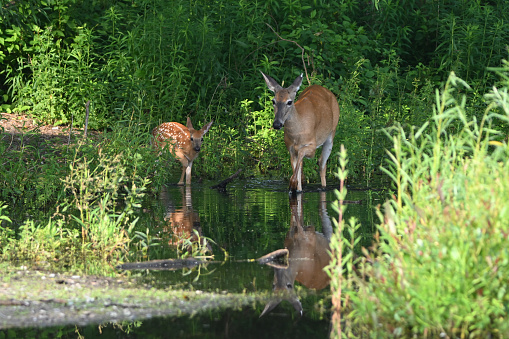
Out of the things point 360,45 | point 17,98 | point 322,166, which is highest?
point 360,45

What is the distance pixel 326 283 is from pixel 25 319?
90.6 inches

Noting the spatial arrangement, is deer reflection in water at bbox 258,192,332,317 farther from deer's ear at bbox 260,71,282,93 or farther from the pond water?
deer's ear at bbox 260,71,282,93

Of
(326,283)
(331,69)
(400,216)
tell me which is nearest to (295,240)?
(326,283)

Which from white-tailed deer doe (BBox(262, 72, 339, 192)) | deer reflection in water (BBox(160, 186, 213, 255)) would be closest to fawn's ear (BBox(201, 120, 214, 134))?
white-tailed deer doe (BBox(262, 72, 339, 192))

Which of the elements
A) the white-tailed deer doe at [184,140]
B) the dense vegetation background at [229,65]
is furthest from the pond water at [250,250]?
the dense vegetation background at [229,65]

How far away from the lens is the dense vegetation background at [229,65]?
14095 millimetres

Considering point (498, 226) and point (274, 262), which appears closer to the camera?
point (498, 226)

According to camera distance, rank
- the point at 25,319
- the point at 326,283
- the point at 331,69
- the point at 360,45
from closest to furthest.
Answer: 1. the point at 25,319
2. the point at 326,283
3. the point at 331,69
4. the point at 360,45

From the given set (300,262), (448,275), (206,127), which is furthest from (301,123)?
(448,275)

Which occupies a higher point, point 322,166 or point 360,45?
point 360,45

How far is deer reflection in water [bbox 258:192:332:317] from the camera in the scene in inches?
224

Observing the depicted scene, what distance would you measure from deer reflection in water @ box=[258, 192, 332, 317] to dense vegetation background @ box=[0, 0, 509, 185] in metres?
4.66

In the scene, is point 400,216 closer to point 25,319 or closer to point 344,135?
point 25,319

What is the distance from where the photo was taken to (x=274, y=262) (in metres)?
6.79
